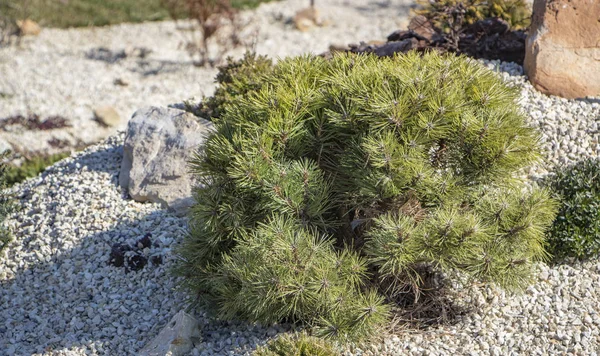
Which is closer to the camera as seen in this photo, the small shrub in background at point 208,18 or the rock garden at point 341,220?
the rock garden at point 341,220

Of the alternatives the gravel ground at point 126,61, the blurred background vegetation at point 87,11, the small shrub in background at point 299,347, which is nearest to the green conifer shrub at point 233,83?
the gravel ground at point 126,61

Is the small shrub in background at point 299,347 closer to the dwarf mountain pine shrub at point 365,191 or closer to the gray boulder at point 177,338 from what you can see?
the dwarf mountain pine shrub at point 365,191

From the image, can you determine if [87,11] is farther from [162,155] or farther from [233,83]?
[162,155]

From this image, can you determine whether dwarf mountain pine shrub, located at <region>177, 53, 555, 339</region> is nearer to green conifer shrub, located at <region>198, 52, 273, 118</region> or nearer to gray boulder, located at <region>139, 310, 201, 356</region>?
gray boulder, located at <region>139, 310, 201, 356</region>

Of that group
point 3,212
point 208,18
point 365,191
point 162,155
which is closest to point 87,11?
point 208,18

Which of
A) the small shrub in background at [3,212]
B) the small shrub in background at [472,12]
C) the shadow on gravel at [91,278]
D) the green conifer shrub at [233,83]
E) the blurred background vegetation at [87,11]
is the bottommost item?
the shadow on gravel at [91,278]

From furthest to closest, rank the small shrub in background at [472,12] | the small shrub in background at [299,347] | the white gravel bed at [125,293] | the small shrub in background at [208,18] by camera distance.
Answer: the small shrub in background at [208,18], the small shrub in background at [472,12], the white gravel bed at [125,293], the small shrub in background at [299,347]
